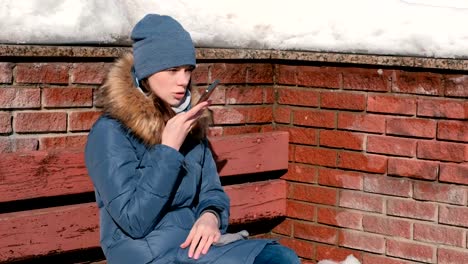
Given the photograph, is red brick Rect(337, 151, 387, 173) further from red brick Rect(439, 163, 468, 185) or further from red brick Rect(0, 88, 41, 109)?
red brick Rect(0, 88, 41, 109)

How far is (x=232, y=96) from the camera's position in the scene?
502 cm

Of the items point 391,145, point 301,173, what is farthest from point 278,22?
point 391,145

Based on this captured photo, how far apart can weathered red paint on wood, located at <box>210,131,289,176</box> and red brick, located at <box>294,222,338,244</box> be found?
1.14 feet

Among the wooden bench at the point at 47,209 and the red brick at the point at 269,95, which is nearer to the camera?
the wooden bench at the point at 47,209

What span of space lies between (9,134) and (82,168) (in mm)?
360

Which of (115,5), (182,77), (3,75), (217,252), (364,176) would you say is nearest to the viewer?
(217,252)

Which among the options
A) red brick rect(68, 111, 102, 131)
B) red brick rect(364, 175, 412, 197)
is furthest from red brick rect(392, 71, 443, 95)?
red brick rect(68, 111, 102, 131)

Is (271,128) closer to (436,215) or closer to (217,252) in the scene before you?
(436,215)

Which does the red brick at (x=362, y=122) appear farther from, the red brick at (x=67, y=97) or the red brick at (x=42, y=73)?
the red brick at (x=42, y=73)

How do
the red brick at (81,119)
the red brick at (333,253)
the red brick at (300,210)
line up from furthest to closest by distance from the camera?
the red brick at (300,210) → the red brick at (333,253) → the red brick at (81,119)

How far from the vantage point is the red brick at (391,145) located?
15.9 feet

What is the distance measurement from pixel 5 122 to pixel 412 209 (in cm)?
209

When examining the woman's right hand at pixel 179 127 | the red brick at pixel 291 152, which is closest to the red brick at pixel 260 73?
the red brick at pixel 291 152

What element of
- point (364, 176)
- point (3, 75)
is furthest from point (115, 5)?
point (364, 176)
